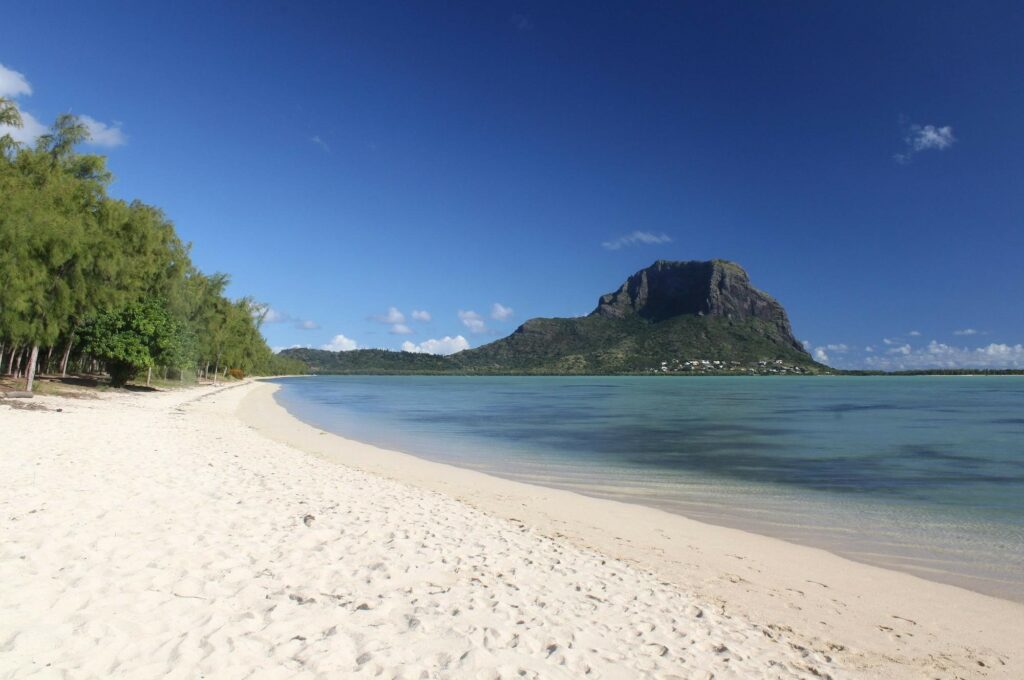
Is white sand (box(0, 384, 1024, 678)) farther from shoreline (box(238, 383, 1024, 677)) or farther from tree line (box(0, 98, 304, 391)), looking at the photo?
tree line (box(0, 98, 304, 391))

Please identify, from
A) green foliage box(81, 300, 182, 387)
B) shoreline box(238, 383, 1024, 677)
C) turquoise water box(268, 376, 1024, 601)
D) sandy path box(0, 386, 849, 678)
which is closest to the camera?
sandy path box(0, 386, 849, 678)

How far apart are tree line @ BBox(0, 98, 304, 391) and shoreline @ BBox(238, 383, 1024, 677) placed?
82.9 feet

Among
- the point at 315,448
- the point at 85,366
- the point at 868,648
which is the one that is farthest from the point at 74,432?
the point at 85,366

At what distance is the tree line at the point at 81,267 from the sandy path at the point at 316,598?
71.6ft

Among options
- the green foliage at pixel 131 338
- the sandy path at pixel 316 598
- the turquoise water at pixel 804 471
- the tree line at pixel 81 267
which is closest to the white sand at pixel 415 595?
the sandy path at pixel 316 598

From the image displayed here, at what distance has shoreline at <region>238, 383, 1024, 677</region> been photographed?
20.0 ft

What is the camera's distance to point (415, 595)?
241 inches

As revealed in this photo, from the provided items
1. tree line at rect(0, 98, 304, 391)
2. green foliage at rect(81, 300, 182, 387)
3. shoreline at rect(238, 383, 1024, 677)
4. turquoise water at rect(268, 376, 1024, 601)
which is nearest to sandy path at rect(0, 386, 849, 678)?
shoreline at rect(238, 383, 1024, 677)

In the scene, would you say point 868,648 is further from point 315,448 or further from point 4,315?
point 4,315

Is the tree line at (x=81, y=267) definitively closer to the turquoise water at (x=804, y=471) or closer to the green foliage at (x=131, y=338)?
the green foliage at (x=131, y=338)

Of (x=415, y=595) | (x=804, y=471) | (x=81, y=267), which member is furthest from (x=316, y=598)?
(x=81, y=267)

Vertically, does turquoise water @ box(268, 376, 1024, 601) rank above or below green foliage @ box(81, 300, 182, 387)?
below

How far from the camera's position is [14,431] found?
52.1 ft

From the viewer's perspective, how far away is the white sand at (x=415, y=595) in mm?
4723
